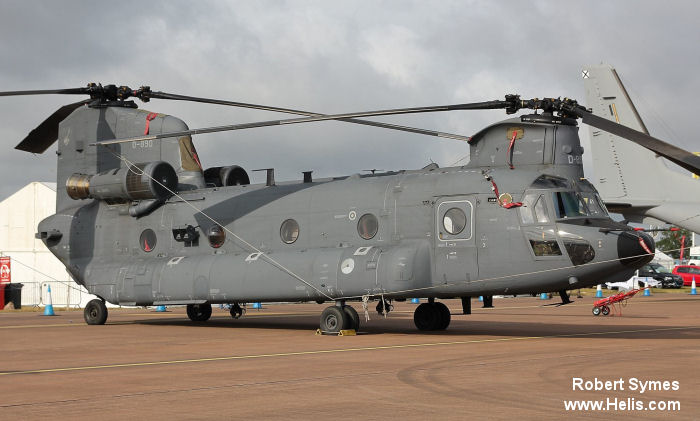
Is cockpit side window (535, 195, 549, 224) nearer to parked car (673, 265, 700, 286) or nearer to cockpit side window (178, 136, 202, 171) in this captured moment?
cockpit side window (178, 136, 202, 171)

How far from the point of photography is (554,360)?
1401 centimetres

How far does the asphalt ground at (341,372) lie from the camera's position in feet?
30.5

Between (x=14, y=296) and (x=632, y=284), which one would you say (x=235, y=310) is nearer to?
(x=14, y=296)

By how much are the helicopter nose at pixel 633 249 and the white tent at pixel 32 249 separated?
3278cm

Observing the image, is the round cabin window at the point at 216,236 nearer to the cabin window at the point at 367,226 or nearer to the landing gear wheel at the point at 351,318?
the cabin window at the point at 367,226

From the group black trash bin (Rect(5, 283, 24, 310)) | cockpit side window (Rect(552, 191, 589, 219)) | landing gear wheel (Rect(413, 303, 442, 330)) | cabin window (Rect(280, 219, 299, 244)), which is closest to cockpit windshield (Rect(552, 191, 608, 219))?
cockpit side window (Rect(552, 191, 589, 219))

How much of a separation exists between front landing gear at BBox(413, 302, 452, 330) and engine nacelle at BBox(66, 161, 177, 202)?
26.6 ft

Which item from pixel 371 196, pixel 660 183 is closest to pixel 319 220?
pixel 371 196

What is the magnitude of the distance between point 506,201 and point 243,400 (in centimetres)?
1030

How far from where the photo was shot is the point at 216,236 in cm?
2322

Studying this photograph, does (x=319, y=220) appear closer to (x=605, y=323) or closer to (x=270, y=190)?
(x=270, y=190)

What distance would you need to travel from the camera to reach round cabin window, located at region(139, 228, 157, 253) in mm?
24516

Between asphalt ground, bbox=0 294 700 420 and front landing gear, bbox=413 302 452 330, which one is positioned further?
front landing gear, bbox=413 302 452 330

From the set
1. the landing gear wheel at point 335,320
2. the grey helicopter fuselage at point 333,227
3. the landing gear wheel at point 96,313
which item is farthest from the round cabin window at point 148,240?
the landing gear wheel at point 335,320
